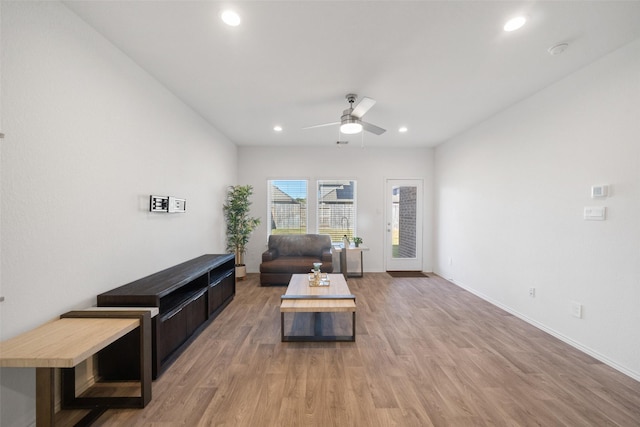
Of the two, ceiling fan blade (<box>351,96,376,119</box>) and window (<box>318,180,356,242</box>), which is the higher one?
ceiling fan blade (<box>351,96,376,119</box>)

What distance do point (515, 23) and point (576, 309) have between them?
281 centimetres

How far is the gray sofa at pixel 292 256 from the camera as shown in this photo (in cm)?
466

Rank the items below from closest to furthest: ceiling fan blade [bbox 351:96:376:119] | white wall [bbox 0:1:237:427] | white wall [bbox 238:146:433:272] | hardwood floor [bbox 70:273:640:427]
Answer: white wall [bbox 0:1:237:427] < hardwood floor [bbox 70:273:640:427] < ceiling fan blade [bbox 351:96:376:119] < white wall [bbox 238:146:433:272]

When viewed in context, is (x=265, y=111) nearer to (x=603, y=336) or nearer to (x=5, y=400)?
(x=5, y=400)

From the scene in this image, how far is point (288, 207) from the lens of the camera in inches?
228

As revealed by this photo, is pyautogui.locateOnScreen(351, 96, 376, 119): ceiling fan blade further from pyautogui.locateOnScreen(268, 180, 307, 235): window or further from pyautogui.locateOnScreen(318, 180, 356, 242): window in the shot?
pyautogui.locateOnScreen(268, 180, 307, 235): window

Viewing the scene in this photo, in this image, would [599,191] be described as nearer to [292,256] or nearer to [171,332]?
[171,332]

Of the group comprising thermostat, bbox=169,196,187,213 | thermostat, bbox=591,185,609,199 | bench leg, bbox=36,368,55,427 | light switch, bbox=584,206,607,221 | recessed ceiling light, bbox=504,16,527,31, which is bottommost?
bench leg, bbox=36,368,55,427

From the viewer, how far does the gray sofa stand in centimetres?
466

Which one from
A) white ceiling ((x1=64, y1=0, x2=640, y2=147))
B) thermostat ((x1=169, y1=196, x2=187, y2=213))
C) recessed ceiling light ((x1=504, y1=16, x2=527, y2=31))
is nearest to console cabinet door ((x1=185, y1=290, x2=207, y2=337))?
thermostat ((x1=169, y1=196, x2=187, y2=213))

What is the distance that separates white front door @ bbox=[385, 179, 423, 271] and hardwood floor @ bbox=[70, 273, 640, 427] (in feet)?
8.79

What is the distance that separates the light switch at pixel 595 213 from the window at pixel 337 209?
3816 millimetres

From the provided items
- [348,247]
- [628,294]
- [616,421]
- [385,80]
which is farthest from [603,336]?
[348,247]

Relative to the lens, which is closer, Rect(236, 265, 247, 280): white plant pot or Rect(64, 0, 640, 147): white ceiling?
Rect(64, 0, 640, 147): white ceiling
